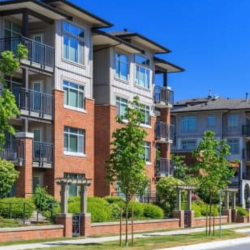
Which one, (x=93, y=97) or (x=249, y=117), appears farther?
(x=249, y=117)

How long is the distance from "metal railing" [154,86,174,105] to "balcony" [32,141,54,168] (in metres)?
15.6

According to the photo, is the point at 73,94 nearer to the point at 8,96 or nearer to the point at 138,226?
the point at 138,226

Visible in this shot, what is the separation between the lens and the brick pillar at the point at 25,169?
34.1 metres

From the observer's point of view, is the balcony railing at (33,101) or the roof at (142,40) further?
the roof at (142,40)

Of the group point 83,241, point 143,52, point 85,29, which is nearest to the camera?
point 83,241

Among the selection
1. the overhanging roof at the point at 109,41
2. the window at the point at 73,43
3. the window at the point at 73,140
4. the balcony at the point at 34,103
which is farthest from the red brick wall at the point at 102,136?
the balcony at the point at 34,103

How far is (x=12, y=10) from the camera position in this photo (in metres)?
35.9

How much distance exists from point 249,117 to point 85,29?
40.9 metres

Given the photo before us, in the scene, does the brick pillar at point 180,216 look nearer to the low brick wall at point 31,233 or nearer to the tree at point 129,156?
the low brick wall at point 31,233

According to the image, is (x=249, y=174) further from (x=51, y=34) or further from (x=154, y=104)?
(x=51, y=34)

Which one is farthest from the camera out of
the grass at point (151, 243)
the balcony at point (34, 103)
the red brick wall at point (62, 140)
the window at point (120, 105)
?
the window at point (120, 105)

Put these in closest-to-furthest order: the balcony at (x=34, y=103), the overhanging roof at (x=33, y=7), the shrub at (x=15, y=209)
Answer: the shrub at (x=15, y=209) < the overhanging roof at (x=33, y=7) < the balcony at (x=34, y=103)

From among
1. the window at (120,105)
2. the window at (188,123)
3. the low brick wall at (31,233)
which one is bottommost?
the low brick wall at (31,233)

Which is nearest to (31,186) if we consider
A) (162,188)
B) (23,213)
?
(23,213)
